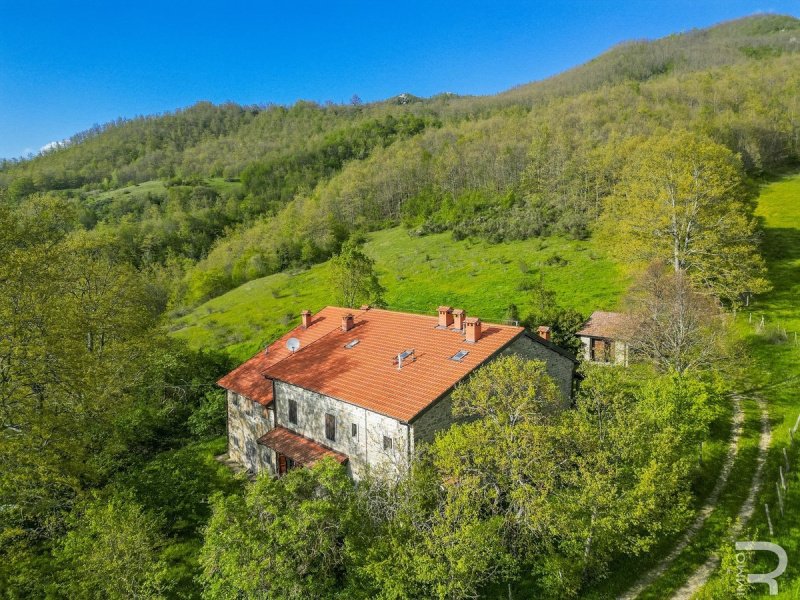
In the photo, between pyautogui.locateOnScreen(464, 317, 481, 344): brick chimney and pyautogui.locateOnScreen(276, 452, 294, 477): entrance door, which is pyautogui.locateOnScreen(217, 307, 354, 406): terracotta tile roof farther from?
pyautogui.locateOnScreen(464, 317, 481, 344): brick chimney

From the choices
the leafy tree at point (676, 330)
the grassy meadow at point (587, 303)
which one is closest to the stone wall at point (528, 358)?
the leafy tree at point (676, 330)

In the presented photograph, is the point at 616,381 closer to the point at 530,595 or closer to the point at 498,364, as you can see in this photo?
the point at 498,364

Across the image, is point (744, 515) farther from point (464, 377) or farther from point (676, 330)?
point (464, 377)

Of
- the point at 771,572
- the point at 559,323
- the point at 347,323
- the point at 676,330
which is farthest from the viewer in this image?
the point at 559,323

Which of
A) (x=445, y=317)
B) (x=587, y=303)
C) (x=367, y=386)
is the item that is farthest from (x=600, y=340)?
(x=367, y=386)

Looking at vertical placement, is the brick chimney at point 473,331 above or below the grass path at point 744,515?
above

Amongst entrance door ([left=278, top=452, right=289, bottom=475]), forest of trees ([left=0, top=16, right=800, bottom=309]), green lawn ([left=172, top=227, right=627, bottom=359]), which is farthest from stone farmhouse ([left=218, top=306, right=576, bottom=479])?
forest of trees ([left=0, top=16, right=800, bottom=309])

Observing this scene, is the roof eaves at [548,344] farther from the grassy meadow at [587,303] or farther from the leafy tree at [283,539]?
the leafy tree at [283,539]
